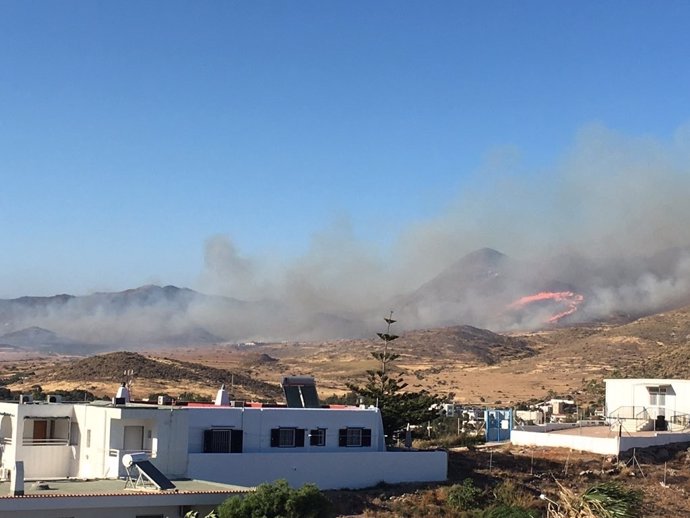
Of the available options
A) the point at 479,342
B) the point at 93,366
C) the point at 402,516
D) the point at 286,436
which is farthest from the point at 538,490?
the point at 479,342

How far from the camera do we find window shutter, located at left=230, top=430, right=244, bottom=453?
36094mm

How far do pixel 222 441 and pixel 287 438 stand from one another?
2.81 metres

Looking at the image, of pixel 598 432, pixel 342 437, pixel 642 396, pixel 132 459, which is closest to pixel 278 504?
pixel 132 459

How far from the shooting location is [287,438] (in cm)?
3750

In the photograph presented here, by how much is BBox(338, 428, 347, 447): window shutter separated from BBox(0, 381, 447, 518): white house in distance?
4 cm

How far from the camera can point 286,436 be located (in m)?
37.5

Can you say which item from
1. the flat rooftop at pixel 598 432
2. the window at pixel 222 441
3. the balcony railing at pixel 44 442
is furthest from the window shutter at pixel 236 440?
the flat rooftop at pixel 598 432

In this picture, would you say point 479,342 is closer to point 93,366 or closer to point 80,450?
point 93,366

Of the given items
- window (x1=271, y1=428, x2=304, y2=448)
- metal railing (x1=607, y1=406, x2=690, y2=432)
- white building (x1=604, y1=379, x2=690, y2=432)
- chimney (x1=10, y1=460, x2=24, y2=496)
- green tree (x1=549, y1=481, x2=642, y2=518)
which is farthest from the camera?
white building (x1=604, y1=379, x2=690, y2=432)

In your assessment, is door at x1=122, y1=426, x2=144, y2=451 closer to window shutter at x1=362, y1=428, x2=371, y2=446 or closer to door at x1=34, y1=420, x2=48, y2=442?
door at x1=34, y1=420, x2=48, y2=442

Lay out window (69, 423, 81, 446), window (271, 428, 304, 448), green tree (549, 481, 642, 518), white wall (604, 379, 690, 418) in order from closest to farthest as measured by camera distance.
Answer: green tree (549, 481, 642, 518), window (69, 423, 81, 446), window (271, 428, 304, 448), white wall (604, 379, 690, 418)

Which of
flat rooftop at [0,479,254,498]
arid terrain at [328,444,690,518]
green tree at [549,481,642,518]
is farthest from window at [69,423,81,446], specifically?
green tree at [549,481,642,518]

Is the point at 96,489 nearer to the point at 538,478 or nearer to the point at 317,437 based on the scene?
the point at 317,437

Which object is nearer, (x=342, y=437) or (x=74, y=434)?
(x=74, y=434)
